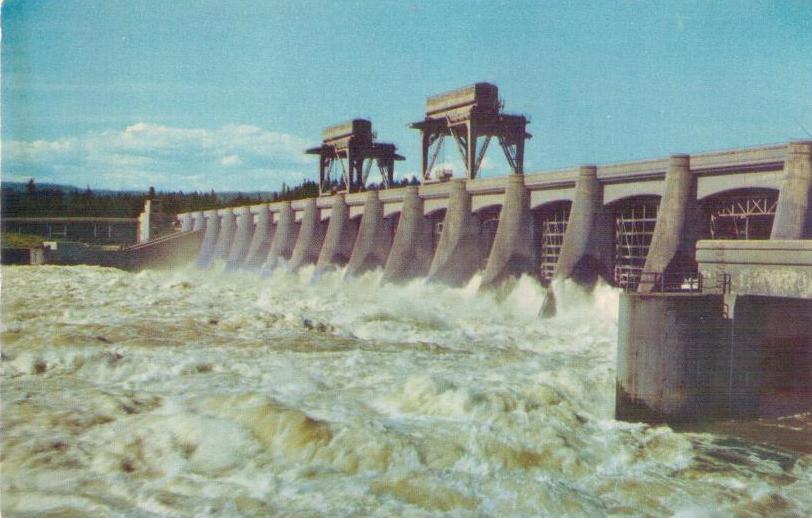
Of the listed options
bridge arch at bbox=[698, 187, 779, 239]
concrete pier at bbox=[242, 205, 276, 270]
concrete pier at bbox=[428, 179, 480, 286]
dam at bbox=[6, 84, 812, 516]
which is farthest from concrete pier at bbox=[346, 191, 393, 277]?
bridge arch at bbox=[698, 187, 779, 239]

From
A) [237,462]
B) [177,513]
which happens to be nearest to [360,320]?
[237,462]

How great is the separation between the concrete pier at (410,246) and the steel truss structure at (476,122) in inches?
148

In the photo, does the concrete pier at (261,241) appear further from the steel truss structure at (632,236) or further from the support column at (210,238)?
the steel truss structure at (632,236)

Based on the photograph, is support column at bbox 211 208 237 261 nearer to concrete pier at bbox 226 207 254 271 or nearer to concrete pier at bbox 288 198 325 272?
concrete pier at bbox 226 207 254 271

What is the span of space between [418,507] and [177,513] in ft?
8.77

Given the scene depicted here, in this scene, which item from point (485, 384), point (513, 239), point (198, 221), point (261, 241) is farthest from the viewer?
point (198, 221)

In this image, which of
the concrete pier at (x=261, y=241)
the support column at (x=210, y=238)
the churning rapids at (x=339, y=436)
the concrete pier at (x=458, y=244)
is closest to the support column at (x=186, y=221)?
the support column at (x=210, y=238)

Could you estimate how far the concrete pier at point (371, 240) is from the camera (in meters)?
39.3

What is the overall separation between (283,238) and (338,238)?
26.5 feet

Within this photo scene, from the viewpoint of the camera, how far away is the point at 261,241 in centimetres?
5341

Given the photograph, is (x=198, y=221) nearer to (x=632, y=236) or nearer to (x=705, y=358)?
(x=632, y=236)

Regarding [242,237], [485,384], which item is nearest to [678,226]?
[485,384]

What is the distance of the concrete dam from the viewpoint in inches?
521

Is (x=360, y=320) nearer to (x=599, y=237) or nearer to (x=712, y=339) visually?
(x=599, y=237)
